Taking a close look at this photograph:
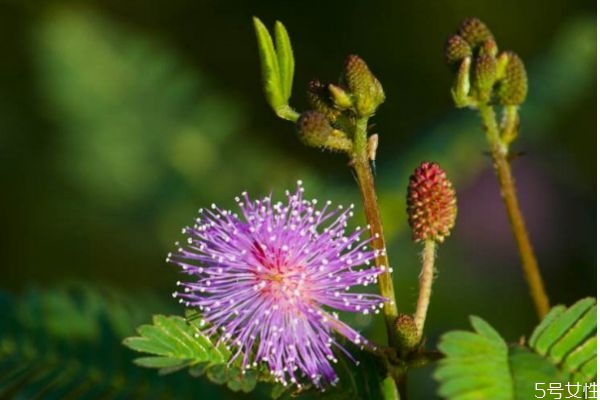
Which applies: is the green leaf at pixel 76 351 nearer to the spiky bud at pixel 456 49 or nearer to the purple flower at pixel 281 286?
the purple flower at pixel 281 286

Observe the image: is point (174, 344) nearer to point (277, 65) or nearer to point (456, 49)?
point (277, 65)

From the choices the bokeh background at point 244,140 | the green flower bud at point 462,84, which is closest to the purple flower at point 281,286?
the green flower bud at point 462,84

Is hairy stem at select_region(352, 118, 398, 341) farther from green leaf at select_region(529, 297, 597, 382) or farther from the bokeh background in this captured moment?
the bokeh background

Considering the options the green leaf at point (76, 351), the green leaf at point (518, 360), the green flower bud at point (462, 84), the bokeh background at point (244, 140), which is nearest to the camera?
the green leaf at point (518, 360)

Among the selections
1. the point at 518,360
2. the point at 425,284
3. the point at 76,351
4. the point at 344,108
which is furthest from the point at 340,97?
the point at 76,351

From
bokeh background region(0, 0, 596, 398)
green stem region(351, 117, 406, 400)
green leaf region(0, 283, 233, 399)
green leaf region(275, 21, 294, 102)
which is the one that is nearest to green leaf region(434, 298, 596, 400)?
green stem region(351, 117, 406, 400)

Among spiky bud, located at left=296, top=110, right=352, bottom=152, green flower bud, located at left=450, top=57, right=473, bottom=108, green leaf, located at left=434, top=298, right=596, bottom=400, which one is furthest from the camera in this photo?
green flower bud, located at left=450, top=57, right=473, bottom=108

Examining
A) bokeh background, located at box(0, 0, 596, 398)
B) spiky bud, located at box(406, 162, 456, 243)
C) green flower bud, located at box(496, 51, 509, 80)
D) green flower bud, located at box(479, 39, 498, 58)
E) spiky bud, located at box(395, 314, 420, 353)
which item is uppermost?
bokeh background, located at box(0, 0, 596, 398)

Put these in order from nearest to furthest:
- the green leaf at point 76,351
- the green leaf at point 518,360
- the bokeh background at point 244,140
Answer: the green leaf at point 518,360
the green leaf at point 76,351
the bokeh background at point 244,140
